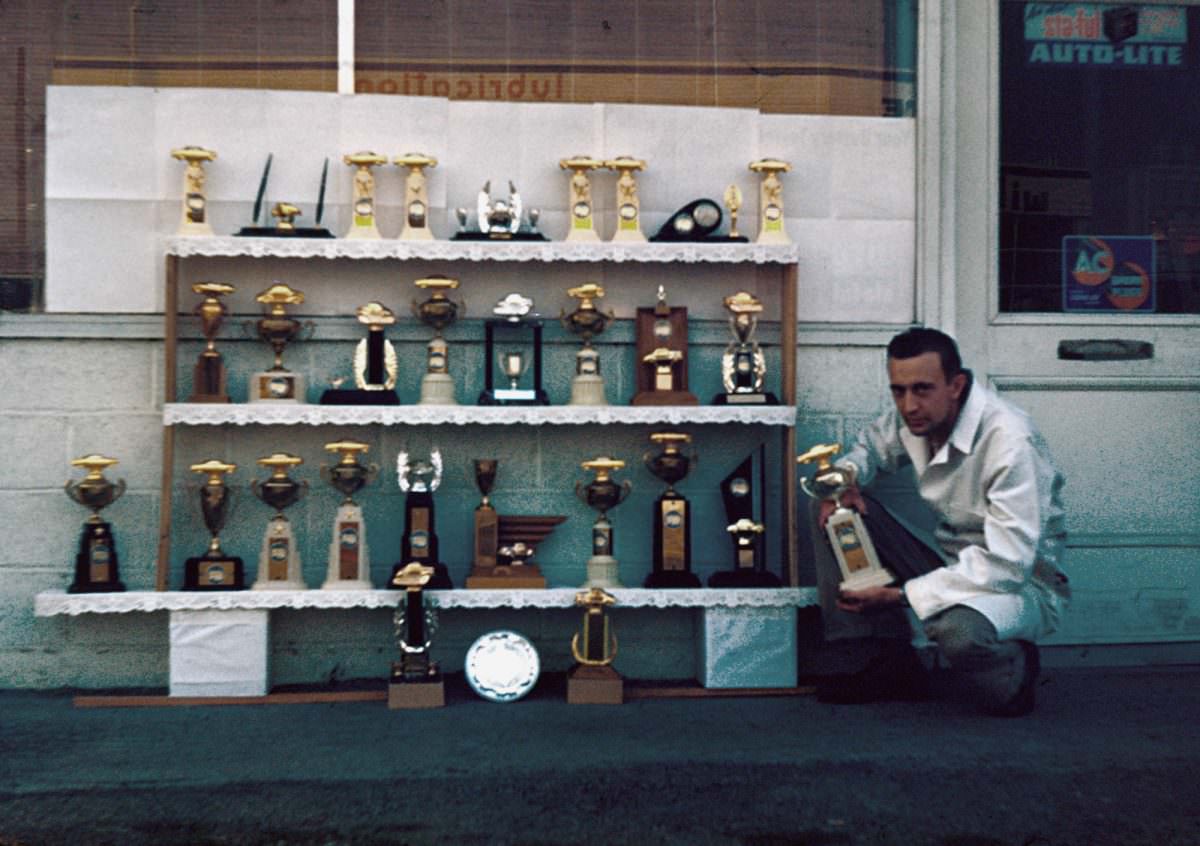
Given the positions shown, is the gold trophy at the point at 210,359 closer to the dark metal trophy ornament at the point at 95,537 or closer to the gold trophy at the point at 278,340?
the gold trophy at the point at 278,340

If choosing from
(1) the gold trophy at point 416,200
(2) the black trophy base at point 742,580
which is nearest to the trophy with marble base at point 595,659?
(2) the black trophy base at point 742,580

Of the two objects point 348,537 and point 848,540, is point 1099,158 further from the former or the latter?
point 348,537

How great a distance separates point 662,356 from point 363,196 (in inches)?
39.9

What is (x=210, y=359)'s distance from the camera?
170 inches

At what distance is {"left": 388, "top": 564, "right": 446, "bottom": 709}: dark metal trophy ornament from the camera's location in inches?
163

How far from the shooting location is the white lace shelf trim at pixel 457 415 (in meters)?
4.21

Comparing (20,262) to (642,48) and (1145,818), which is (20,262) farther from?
(1145,818)

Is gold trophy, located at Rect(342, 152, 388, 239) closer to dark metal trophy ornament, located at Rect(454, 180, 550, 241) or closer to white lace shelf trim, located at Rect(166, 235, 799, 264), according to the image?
white lace shelf trim, located at Rect(166, 235, 799, 264)

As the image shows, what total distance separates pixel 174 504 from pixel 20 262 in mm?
863

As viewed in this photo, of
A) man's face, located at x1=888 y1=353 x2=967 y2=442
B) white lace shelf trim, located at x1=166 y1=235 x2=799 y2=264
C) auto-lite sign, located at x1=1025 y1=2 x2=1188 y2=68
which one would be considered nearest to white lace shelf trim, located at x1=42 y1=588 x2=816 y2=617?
man's face, located at x1=888 y1=353 x2=967 y2=442

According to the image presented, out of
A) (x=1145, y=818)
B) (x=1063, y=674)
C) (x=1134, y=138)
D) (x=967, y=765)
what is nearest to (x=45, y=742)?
(x=967, y=765)

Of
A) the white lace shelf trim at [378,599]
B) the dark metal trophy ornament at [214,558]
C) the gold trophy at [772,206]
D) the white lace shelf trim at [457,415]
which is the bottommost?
the white lace shelf trim at [378,599]

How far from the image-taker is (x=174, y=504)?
14.6 ft

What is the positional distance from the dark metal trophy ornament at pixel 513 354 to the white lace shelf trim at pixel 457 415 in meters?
0.08
